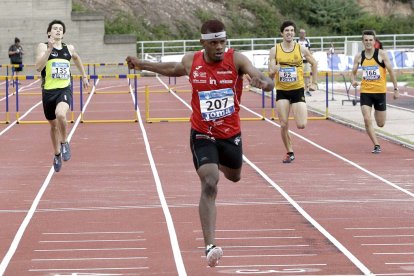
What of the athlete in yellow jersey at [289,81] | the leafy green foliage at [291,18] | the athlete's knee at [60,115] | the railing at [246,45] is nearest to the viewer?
the athlete's knee at [60,115]

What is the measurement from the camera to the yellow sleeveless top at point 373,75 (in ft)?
59.5

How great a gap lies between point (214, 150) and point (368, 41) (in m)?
9.16

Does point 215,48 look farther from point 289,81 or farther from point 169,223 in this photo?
point 289,81

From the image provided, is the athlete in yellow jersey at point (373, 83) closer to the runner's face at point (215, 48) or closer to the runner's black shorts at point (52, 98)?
the runner's black shorts at point (52, 98)

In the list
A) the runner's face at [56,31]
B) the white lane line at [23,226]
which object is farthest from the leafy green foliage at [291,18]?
the white lane line at [23,226]

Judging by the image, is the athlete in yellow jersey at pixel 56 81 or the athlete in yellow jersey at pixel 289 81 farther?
the athlete in yellow jersey at pixel 289 81

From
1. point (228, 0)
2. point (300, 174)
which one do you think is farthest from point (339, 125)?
point (228, 0)

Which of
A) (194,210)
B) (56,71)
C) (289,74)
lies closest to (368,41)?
(289,74)

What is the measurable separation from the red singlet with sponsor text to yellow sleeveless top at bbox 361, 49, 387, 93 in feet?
29.9

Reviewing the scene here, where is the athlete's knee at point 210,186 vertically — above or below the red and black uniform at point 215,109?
below

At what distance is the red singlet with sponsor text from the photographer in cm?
922

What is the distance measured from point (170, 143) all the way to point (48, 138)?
252 cm

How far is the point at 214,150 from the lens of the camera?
30.4 ft

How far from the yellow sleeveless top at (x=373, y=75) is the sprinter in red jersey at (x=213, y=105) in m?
9.04
